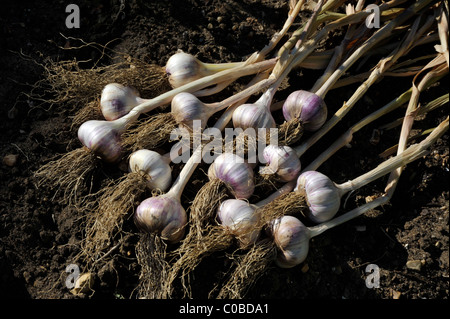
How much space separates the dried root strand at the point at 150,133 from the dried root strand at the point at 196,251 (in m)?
0.44

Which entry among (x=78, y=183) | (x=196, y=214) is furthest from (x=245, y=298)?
(x=78, y=183)

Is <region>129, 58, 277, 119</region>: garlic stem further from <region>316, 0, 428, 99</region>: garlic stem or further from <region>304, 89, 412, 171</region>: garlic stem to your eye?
<region>304, 89, 412, 171</region>: garlic stem

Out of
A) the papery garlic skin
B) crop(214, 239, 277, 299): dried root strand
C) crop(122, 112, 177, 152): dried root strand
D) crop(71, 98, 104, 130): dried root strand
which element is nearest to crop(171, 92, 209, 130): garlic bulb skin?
crop(122, 112, 177, 152): dried root strand

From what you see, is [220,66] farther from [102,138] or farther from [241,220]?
[241,220]

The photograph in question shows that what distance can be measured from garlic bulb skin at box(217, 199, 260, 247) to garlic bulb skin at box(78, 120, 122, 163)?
20.3 inches

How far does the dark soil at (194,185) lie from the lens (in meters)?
1.95

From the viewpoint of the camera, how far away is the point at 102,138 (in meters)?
2.01

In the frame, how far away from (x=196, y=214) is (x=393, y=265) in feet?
2.68

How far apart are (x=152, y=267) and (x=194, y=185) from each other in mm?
392

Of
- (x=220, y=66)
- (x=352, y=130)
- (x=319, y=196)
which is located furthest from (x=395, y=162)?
(x=220, y=66)

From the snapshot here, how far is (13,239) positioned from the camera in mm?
1995

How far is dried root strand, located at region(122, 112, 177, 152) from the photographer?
203 centimetres

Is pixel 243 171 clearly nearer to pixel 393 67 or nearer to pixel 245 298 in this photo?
pixel 245 298

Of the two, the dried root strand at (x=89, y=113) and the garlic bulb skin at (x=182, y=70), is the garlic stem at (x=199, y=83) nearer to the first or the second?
the garlic bulb skin at (x=182, y=70)
